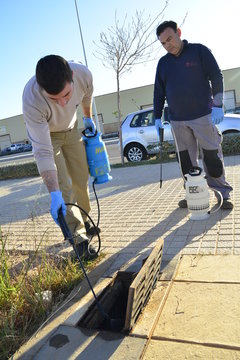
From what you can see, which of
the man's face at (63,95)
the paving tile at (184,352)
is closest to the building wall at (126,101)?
the man's face at (63,95)

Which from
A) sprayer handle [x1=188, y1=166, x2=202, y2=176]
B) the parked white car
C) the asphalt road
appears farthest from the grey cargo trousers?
the asphalt road

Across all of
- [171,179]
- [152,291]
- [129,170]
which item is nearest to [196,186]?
[152,291]

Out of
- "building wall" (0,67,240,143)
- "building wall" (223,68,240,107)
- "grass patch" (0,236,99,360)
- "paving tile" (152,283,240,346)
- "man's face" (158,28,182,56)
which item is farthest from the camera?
"building wall" (0,67,240,143)

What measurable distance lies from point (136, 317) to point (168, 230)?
4.87ft

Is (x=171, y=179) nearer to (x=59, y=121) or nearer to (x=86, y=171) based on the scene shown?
(x=86, y=171)

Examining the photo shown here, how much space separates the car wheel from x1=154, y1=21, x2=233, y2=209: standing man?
5777 millimetres

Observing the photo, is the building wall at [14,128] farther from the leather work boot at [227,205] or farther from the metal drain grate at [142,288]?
the metal drain grate at [142,288]

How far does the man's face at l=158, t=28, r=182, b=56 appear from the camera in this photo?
342 cm

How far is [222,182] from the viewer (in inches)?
149

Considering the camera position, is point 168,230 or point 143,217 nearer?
point 168,230

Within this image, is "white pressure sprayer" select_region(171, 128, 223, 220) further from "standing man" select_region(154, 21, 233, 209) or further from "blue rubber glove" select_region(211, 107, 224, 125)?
"blue rubber glove" select_region(211, 107, 224, 125)

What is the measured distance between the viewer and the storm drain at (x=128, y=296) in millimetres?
1915

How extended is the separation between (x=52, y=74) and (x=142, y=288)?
1.51 m

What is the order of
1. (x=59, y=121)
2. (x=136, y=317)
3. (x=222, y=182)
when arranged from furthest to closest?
(x=222, y=182)
(x=59, y=121)
(x=136, y=317)
